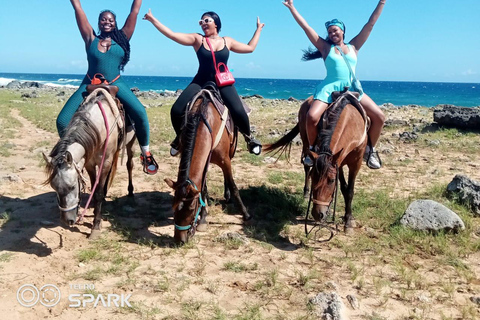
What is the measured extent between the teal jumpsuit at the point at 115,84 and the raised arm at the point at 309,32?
2.53m

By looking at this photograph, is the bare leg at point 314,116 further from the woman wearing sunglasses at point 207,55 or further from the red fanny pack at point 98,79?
the red fanny pack at point 98,79

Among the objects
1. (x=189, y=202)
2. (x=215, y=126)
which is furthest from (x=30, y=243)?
(x=215, y=126)

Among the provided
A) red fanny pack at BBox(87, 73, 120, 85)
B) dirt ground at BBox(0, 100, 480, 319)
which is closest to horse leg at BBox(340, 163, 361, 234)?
dirt ground at BBox(0, 100, 480, 319)

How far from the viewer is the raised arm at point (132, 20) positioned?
4922 millimetres

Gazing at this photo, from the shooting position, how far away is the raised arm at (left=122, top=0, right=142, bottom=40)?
492cm

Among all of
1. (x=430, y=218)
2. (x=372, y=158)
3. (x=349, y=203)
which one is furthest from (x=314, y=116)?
(x=430, y=218)

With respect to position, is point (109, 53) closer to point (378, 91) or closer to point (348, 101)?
point (348, 101)

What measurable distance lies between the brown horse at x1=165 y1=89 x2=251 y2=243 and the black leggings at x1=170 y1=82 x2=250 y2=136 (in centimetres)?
→ 25

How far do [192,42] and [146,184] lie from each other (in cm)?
307

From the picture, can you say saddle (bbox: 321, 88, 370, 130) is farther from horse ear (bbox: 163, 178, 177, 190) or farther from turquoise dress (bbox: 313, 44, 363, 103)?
horse ear (bbox: 163, 178, 177, 190)

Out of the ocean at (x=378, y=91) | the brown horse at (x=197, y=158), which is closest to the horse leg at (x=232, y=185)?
the brown horse at (x=197, y=158)

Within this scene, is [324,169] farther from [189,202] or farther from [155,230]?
[155,230]

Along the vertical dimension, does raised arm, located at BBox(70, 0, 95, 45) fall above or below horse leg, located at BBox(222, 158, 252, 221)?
above

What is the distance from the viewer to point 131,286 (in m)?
3.39
